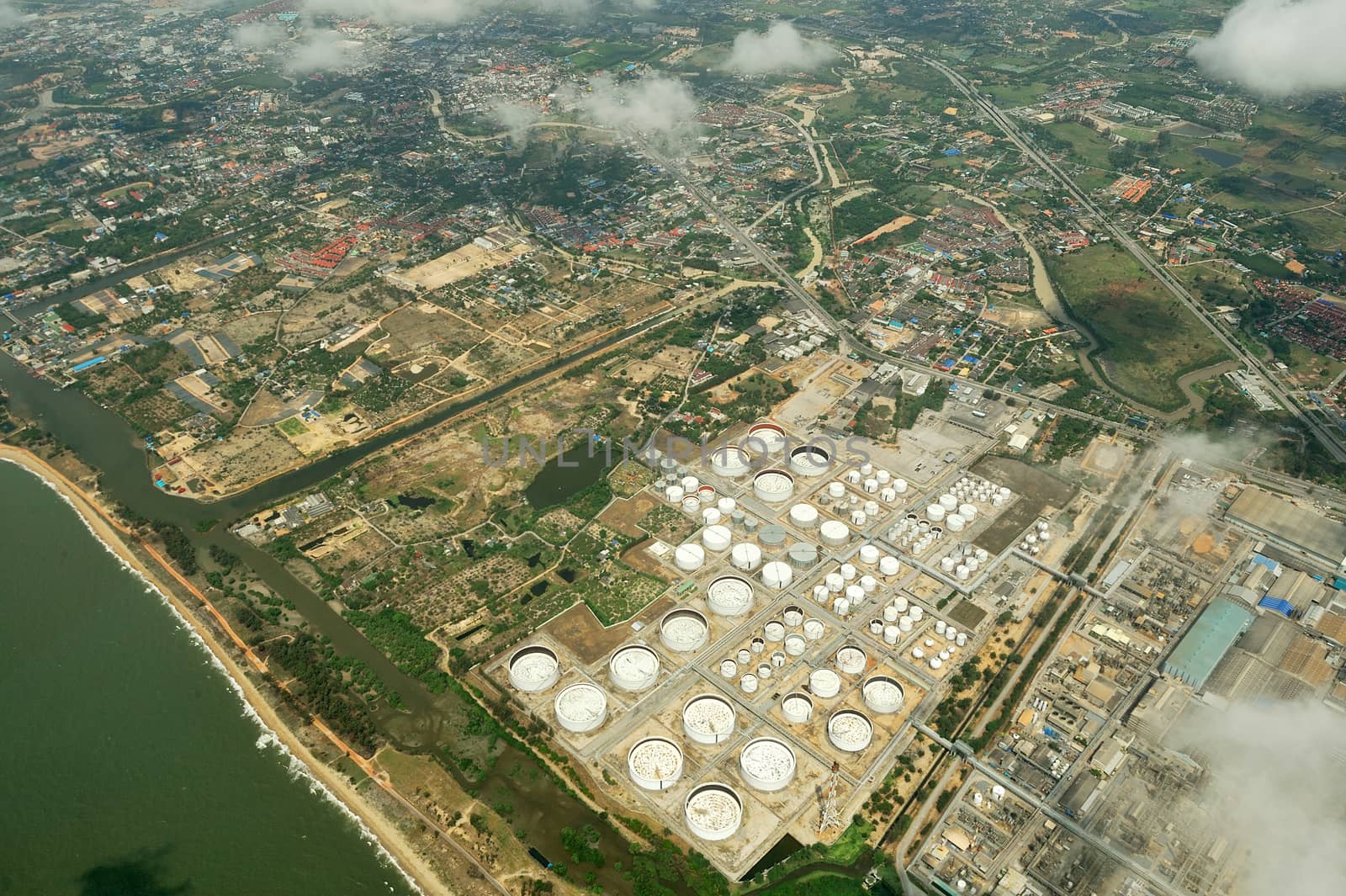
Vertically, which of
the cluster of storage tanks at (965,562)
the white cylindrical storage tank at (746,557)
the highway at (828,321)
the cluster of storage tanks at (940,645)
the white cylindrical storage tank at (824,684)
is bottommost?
the white cylindrical storage tank at (824,684)

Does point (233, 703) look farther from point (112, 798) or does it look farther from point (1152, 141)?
point (1152, 141)

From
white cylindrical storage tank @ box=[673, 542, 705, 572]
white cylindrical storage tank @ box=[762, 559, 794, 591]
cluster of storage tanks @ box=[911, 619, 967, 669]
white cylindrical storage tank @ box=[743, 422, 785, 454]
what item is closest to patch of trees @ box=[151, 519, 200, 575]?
white cylindrical storage tank @ box=[673, 542, 705, 572]

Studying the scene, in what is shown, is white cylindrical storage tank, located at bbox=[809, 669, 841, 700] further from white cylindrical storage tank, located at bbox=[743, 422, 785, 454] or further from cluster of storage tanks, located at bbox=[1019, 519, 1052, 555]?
white cylindrical storage tank, located at bbox=[743, 422, 785, 454]

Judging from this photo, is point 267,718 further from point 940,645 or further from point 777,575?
point 940,645

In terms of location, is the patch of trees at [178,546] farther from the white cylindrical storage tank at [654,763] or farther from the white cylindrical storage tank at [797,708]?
the white cylindrical storage tank at [797,708]

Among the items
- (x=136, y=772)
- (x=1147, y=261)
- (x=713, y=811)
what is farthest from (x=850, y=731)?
(x=1147, y=261)

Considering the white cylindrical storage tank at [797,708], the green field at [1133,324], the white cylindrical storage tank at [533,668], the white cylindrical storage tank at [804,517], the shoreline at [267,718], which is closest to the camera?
the shoreline at [267,718]

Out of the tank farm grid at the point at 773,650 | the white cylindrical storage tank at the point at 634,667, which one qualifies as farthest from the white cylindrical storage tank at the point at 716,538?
the white cylindrical storage tank at the point at 634,667

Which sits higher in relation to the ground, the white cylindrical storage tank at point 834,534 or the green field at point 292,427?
the white cylindrical storage tank at point 834,534
